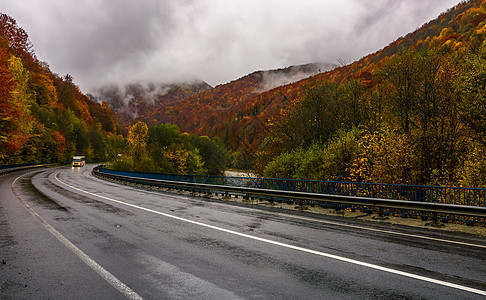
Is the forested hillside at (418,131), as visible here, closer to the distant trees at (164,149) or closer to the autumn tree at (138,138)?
the distant trees at (164,149)

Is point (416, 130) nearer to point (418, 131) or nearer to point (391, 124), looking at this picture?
point (418, 131)

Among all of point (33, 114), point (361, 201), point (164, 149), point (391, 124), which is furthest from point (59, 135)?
point (361, 201)

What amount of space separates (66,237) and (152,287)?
13.8 feet

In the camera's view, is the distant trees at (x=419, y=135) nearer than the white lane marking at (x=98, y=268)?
No

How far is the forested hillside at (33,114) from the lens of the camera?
30.9 m

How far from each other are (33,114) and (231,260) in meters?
74.2

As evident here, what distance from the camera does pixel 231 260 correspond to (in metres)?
5.62

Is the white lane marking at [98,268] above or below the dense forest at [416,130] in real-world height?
below

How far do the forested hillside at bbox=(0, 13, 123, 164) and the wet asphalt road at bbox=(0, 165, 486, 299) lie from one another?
26.0m

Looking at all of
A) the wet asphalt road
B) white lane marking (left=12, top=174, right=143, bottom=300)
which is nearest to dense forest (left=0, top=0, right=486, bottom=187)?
the wet asphalt road

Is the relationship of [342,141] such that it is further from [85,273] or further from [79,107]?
[79,107]

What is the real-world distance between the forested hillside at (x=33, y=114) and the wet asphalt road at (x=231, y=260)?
26022 millimetres

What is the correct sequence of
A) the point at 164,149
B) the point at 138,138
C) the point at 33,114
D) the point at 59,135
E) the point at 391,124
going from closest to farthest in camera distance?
the point at 391,124
the point at 33,114
the point at 59,135
the point at 138,138
the point at 164,149

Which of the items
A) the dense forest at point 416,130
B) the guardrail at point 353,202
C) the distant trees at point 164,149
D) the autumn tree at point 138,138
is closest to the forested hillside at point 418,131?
the dense forest at point 416,130
